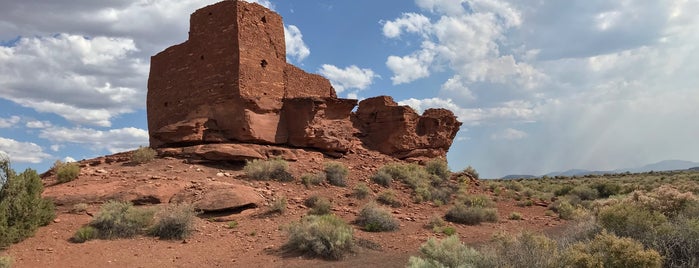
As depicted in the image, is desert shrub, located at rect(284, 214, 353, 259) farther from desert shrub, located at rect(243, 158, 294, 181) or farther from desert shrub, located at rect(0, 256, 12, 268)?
desert shrub, located at rect(0, 256, 12, 268)

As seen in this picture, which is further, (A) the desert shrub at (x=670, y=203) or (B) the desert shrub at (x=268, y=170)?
(B) the desert shrub at (x=268, y=170)

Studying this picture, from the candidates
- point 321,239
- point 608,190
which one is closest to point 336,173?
point 321,239

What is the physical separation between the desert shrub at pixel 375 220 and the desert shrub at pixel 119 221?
5.80 m

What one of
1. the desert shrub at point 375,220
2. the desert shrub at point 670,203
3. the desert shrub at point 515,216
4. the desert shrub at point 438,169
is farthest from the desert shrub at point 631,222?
the desert shrub at point 438,169

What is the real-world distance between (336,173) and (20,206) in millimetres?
9735

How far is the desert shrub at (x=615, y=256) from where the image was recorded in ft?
16.6

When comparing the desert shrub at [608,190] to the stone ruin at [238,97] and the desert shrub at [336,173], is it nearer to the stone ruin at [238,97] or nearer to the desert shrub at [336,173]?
the stone ruin at [238,97]

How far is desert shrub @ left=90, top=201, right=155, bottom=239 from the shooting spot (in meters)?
10.6

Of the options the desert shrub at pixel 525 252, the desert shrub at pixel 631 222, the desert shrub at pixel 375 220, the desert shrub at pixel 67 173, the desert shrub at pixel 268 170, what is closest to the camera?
the desert shrub at pixel 525 252

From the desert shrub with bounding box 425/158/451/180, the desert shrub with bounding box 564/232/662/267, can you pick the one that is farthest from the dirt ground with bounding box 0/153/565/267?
the desert shrub with bounding box 425/158/451/180

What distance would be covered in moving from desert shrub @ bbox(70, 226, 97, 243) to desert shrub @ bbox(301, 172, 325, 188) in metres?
7.10

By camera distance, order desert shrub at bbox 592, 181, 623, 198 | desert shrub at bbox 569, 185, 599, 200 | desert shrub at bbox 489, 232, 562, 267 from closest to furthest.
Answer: desert shrub at bbox 489, 232, 562, 267, desert shrub at bbox 569, 185, 599, 200, desert shrub at bbox 592, 181, 623, 198

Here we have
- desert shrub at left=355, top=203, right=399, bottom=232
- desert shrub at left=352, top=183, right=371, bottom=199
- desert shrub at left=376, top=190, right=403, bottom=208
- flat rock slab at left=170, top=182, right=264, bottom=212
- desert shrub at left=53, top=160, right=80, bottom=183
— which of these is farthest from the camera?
desert shrub at left=376, top=190, right=403, bottom=208

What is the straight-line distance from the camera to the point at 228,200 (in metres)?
12.9
